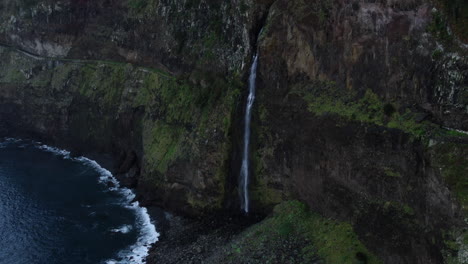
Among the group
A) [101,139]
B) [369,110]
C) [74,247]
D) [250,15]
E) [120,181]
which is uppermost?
[250,15]

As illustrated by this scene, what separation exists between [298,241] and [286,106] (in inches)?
526

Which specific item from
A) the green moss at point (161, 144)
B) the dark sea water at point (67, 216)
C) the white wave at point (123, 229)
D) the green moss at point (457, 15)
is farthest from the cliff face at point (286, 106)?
the white wave at point (123, 229)

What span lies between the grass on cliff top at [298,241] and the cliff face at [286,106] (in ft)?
4.01

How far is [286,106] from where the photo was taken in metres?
52.1

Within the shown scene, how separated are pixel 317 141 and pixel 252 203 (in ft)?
36.3

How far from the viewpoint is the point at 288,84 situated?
52281 millimetres

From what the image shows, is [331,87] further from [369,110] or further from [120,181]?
[120,181]

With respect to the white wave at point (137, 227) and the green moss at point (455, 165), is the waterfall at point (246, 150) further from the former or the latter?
the green moss at point (455, 165)

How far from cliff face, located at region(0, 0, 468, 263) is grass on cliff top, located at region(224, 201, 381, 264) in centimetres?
122

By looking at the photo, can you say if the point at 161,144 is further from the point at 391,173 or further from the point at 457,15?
the point at 457,15

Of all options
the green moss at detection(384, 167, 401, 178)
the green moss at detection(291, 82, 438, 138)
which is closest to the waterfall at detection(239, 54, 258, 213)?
the green moss at detection(291, 82, 438, 138)

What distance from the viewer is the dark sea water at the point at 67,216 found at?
5319 cm

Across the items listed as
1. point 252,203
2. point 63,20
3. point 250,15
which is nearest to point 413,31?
point 250,15

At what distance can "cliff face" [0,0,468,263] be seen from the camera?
3928cm
